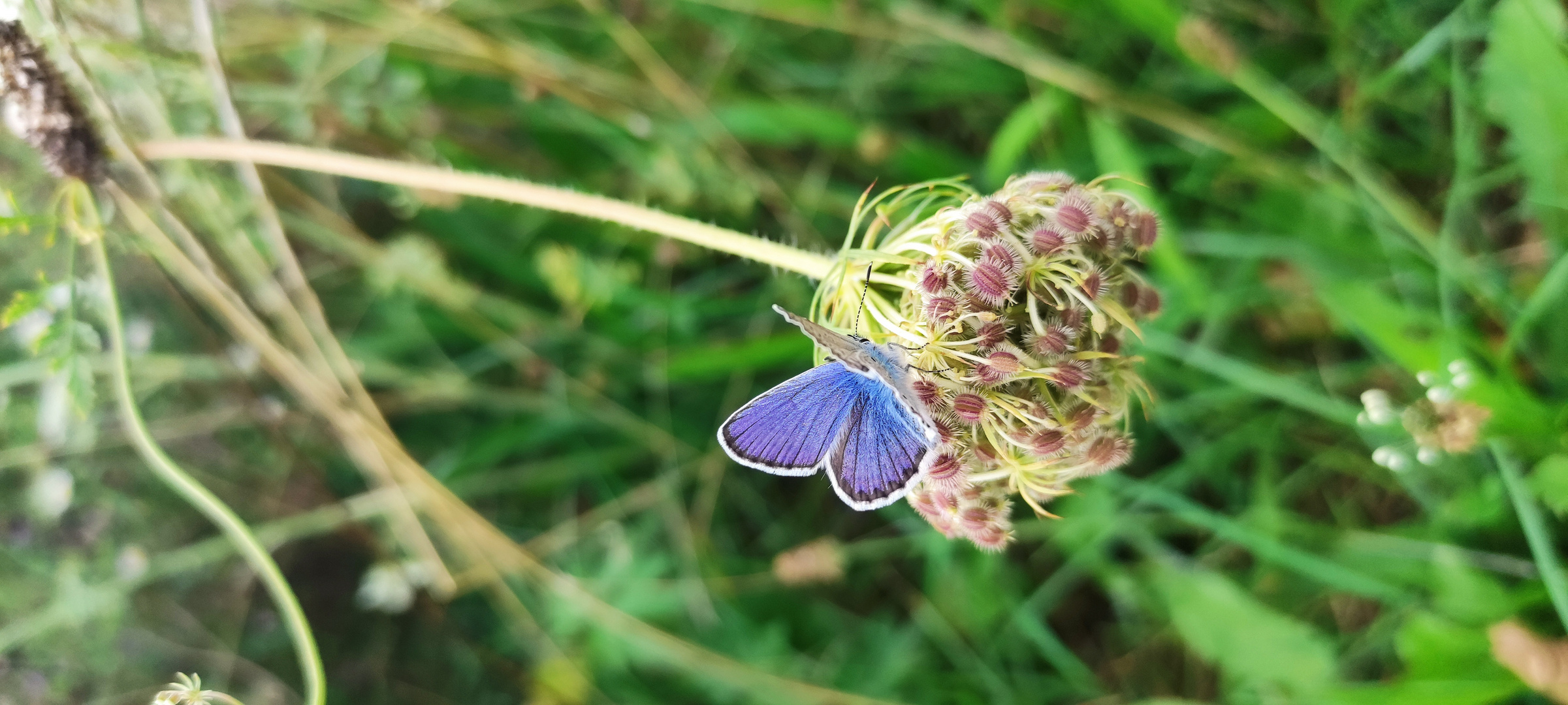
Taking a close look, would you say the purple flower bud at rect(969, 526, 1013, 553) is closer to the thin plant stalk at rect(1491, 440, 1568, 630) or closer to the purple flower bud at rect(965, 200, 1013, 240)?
the purple flower bud at rect(965, 200, 1013, 240)

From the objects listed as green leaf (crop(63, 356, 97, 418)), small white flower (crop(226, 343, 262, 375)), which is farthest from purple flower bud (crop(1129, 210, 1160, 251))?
Result: small white flower (crop(226, 343, 262, 375))

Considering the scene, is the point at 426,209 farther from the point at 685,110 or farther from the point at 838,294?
the point at 838,294

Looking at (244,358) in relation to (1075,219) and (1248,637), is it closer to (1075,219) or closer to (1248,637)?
(1075,219)

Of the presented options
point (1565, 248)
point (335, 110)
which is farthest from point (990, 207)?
point (335, 110)

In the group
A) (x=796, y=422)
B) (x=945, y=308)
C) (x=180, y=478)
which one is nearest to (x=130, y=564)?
(x=180, y=478)

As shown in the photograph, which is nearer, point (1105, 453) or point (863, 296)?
point (1105, 453)

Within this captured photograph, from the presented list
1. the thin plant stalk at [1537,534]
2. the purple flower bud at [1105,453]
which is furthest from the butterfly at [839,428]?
the thin plant stalk at [1537,534]
